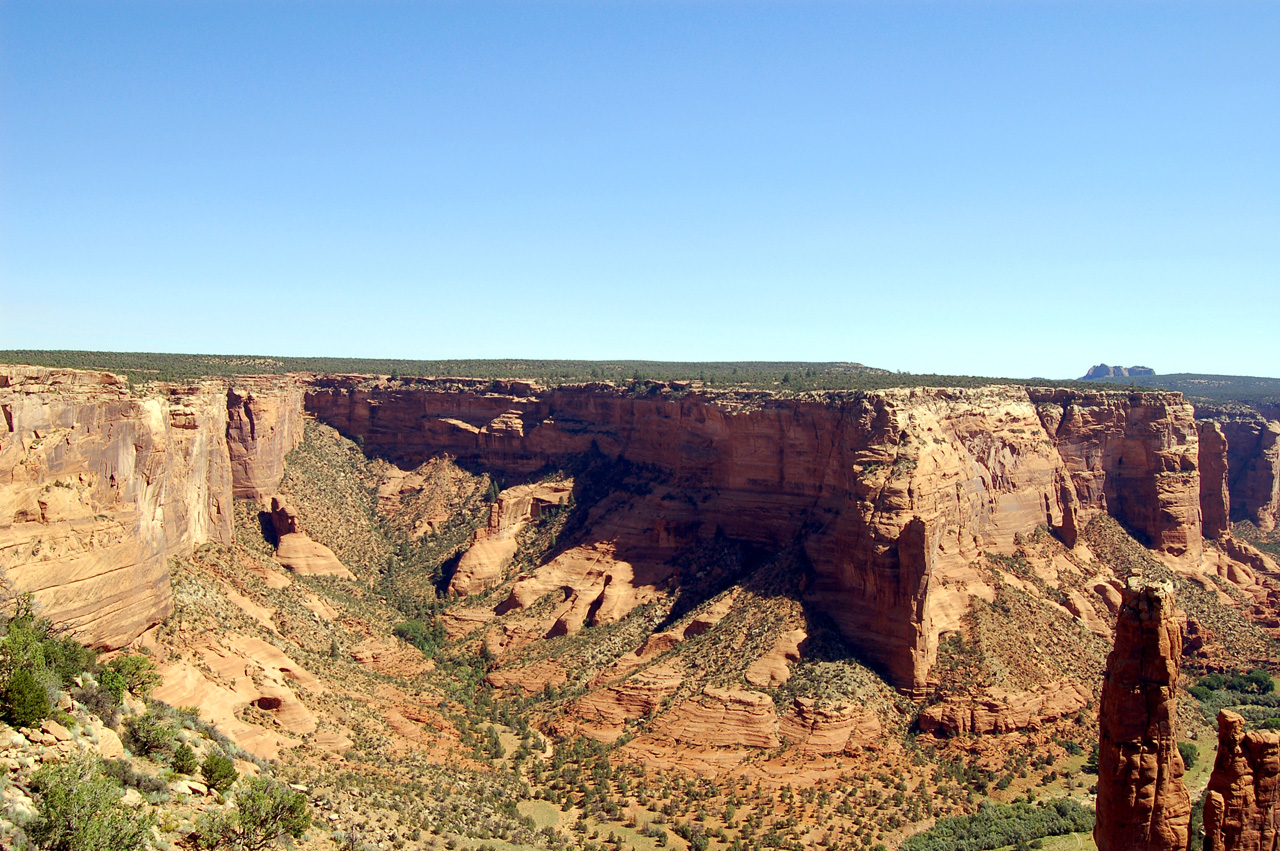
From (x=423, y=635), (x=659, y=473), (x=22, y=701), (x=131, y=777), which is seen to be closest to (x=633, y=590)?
(x=659, y=473)

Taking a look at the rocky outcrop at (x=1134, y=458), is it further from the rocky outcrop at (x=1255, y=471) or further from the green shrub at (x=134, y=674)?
the green shrub at (x=134, y=674)

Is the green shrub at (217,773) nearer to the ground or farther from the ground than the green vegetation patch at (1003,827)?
farther from the ground

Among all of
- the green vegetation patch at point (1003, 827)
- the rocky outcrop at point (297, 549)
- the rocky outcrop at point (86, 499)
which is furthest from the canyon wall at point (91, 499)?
the green vegetation patch at point (1003, 827)

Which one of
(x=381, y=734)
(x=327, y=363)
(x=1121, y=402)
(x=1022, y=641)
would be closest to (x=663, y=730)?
(x=381, y=734)

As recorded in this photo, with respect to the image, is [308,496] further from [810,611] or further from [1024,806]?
[1024,806]

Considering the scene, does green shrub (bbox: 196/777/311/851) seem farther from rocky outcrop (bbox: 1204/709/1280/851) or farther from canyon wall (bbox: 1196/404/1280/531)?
canyon wall (bbox: 1196/404/1280/531)

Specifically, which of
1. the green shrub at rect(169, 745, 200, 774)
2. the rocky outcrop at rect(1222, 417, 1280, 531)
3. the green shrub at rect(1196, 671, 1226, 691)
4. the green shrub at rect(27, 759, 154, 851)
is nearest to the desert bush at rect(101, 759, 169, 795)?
the green shrub at rect(169, 745, 200, 774)
